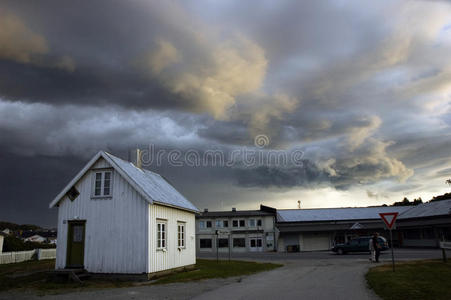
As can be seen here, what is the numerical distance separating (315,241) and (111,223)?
42.4m

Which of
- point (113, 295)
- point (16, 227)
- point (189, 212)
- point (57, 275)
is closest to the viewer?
point (113, 295)

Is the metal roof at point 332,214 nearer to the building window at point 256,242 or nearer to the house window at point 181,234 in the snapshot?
the building window at point 256,242

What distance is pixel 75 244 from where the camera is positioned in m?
20.2

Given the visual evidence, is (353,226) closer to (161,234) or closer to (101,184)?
(161,234)

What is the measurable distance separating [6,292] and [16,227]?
130 m

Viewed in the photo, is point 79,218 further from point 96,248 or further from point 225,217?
point 225,217

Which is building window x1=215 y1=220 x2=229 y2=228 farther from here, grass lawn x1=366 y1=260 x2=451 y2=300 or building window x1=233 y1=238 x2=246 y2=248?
grass lawn x1=366 y1=260 x2=451 y2=300

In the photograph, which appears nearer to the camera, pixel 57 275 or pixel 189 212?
pixel 57 275

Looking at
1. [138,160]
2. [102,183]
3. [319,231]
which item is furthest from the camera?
[319,231]

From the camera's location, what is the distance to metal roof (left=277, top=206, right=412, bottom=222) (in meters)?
59.5

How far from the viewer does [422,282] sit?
47.3ft

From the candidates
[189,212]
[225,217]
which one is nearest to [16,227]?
[225,217]

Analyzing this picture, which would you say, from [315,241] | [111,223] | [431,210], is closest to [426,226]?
[431,210]

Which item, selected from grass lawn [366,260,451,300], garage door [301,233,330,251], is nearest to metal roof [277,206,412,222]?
garage door [301,233,330,251]
